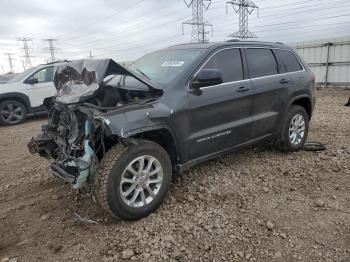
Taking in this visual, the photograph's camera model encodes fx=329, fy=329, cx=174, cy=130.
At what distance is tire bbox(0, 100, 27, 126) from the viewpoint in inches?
390

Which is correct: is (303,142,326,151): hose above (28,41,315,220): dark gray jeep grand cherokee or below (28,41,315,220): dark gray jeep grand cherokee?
below

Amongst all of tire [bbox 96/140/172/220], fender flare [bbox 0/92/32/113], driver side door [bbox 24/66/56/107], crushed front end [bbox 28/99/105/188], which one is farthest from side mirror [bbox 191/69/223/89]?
fender flare [bbox 0/92/32/113]

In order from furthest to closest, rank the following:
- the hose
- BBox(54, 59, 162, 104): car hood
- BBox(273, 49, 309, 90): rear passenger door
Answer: the hose → BBox(273, 49, 309, 90): rear passenger door → BBox(54, 59, 162, 104): car hood

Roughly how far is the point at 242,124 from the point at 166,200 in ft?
4.88

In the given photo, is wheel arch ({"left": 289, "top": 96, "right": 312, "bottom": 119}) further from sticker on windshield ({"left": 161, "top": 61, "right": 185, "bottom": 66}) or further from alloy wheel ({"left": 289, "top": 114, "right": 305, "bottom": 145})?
sticker on windshield ({"left": 161, "top": 61, "right": 185, "bottom": 66})

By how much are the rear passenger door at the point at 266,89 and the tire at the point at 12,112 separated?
7949 millimetres

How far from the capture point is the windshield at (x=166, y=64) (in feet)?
13.0

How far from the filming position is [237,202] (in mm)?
3842

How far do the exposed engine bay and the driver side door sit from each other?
22.2ft

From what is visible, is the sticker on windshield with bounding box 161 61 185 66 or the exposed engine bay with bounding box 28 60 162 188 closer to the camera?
the exposed engine bay with bounding box 28 60 162 188

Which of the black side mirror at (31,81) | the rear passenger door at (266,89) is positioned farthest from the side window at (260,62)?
the black side mirror at (31,81)

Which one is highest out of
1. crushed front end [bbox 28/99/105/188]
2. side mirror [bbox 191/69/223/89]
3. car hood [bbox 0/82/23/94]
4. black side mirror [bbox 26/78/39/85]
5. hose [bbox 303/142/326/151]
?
side mirror [bbox 191/69/223/89]

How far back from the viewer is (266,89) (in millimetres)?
4805

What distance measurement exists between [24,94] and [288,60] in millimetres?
7978
